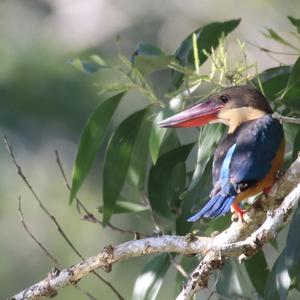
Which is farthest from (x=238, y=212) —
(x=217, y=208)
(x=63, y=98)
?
(x=63, y=98)

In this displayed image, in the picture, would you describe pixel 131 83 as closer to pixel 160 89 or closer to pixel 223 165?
pixel 223 165

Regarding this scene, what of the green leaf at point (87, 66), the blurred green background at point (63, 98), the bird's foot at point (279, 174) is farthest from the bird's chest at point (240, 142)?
the blurred green background at point (63, 98)

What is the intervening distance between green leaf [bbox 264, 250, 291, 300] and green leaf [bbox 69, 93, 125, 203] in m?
0.72

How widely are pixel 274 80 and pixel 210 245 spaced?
0.91 meters

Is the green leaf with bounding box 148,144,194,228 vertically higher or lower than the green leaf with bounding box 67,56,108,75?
lower

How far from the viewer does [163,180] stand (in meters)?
4.07

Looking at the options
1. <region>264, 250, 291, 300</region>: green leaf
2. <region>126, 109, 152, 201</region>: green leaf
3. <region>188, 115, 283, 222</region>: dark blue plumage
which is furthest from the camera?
<region>126, 109, 152, 201</region>: green leaf

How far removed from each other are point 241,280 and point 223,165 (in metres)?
0.65

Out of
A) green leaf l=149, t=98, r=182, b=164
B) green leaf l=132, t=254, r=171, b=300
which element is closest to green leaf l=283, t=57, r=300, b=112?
green leaf l=149, t=98, r=182, b=164

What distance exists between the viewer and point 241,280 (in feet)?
13.4

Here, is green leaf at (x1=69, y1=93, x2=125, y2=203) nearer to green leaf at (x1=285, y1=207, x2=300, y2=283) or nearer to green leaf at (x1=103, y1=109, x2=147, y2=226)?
green leaf at (x1=103, y1=109, x2=147, y2=226)

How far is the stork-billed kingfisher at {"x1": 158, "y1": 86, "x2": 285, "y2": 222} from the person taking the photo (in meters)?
3.48

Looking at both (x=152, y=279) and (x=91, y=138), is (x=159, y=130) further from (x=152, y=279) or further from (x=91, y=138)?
(x=152, y=279)

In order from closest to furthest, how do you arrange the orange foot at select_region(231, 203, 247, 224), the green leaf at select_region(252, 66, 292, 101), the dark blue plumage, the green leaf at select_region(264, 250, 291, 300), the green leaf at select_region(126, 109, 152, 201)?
the orange foot at select_region(231, 203, 247, 224) → the dark blue plumage → the green leaf at select_region(264, 250, 291, 300) → the green leaf at select_region(252, 66, 292, 101) → the green leaf at select_region(126, 109, 152, 201)
